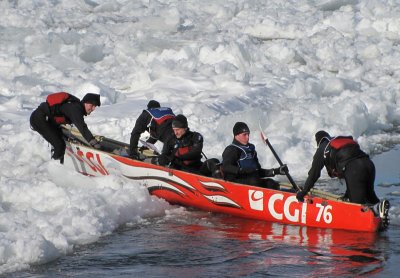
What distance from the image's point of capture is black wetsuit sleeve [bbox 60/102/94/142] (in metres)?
11.5

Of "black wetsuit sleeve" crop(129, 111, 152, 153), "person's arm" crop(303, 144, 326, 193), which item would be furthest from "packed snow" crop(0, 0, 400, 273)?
"person's arm" crop(303, 144, 326, 193)

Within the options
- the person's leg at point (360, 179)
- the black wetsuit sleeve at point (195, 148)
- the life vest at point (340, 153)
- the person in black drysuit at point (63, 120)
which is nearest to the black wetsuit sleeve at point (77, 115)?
the person in black drysuit at point (63, 120)

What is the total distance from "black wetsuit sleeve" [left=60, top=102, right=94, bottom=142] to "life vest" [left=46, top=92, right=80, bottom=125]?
83 millimetres

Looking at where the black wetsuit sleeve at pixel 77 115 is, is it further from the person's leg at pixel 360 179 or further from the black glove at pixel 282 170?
the person's leg at pixel 360 179

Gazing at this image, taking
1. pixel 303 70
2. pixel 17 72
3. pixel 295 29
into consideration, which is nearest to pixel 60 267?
pixel 17 72

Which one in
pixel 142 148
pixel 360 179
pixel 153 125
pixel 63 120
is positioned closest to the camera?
pixel 360 179

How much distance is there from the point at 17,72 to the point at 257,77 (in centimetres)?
548

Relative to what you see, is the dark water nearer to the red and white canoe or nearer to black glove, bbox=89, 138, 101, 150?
the red and white canoe

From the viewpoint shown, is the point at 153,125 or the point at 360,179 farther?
the point at 153,125

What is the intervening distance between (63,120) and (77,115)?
0.60m

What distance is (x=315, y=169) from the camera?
31.8 feet

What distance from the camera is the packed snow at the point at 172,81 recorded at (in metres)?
10.2

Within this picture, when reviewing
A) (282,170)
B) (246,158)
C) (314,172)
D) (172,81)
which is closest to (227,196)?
(246,158)

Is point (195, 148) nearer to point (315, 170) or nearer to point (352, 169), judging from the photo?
point (315, 170)
